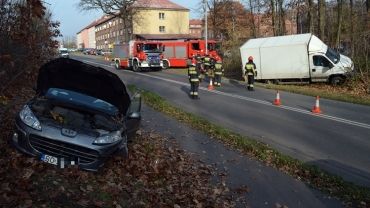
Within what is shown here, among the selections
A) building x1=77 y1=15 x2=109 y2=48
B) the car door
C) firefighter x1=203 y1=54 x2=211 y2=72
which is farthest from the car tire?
building x1=77 y1=15 x2=109 y2=48

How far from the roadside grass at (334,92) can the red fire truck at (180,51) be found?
16955mm

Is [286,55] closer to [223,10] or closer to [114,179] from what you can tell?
[114,179]

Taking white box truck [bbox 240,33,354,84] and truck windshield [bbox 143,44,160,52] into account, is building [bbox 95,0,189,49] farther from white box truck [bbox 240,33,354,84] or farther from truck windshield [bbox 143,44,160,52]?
white box truck [bbox 240,33,354,84]

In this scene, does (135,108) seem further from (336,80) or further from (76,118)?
(336,80)

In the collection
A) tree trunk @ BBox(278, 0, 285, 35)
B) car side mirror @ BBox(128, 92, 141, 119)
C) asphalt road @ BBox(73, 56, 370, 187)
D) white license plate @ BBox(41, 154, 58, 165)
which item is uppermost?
tree trunk @ BBox(278, 0, 285, 35)

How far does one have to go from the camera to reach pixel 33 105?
8.24m

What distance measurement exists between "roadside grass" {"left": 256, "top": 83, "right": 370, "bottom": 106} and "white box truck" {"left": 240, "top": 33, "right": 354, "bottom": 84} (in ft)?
2.40

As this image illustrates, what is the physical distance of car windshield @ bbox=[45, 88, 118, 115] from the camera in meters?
8.37

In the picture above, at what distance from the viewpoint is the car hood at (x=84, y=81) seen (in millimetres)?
8445

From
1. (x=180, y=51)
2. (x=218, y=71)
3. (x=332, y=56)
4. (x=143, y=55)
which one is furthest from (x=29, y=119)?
(x=180, y=51)

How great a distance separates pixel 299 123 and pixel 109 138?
815 cm

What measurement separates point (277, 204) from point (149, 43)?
35287 mm

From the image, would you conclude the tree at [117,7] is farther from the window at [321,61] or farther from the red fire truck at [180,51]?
the window at [321,61]

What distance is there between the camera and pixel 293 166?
931cm
